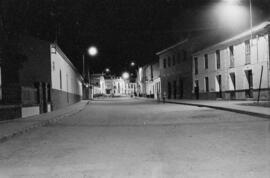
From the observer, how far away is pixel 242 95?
1205 inches

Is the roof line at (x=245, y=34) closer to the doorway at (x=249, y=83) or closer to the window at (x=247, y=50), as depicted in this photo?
the window at (x=247, y=50)

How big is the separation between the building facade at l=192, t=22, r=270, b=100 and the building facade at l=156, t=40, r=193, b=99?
272 centimetres

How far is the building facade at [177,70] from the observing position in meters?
45.2

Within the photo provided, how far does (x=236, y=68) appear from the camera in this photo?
1234 inches

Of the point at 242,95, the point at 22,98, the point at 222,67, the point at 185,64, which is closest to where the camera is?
the point at 22,98

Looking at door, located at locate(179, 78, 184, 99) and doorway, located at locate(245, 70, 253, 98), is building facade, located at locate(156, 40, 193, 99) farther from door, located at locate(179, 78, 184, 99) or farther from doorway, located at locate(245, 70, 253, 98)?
doorway, located at locate(245, 70, 253, 98)

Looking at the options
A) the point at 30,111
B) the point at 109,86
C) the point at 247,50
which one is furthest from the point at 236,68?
the point at 109,86

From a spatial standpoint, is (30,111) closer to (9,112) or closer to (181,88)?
(9,112)

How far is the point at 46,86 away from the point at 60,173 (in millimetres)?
17653

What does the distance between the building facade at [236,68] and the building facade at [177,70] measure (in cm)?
272

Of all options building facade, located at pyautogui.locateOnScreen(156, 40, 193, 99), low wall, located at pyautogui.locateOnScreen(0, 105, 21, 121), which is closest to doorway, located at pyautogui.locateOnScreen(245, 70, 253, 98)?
building facade, located at pyautogui.locateOnScreen(156, 40, 193, 99)

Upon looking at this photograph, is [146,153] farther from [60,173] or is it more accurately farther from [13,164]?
[13,164]

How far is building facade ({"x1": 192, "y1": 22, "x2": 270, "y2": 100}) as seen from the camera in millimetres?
26766

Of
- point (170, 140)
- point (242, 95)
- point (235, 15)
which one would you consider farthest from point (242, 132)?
point (235, 15)
